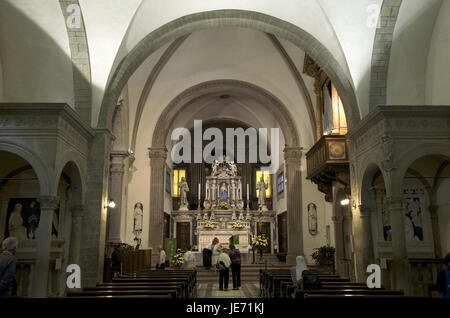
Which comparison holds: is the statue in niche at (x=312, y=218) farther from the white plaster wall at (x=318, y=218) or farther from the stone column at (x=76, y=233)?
the stone column at (x=76, y=233)

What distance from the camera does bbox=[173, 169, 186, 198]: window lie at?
79.2 feet

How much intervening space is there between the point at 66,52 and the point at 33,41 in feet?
2.58

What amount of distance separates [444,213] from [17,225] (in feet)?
33.5

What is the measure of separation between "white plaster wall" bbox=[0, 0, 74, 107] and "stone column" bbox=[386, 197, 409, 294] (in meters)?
8.17

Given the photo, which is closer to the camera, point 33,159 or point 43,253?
point 43,253

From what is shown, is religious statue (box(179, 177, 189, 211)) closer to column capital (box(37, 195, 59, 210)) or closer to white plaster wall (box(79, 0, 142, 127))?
white plaster wall (box(79, 0, 142, 127))

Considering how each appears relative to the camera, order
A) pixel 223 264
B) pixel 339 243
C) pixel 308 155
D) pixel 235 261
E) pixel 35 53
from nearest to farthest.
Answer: pixel 35 53, pixel 223 264, pixel 235 261, pixel 339 243, pixel 308 155

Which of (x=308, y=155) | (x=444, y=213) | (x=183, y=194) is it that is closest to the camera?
(x=444, y=213)

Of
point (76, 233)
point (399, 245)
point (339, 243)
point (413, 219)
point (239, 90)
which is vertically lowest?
point (399, 245)

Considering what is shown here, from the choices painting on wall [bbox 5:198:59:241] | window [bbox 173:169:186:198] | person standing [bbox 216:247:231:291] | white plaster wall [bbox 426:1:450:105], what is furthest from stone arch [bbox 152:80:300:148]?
painting on wall [bbox 5:198:59:241]

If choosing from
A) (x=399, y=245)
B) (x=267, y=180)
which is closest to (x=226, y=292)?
(x=399, y=245)

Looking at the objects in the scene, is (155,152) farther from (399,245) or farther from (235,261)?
(399,245)

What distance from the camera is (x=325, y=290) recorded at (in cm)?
630

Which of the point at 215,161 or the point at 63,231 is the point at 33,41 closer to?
the point at 63,231
